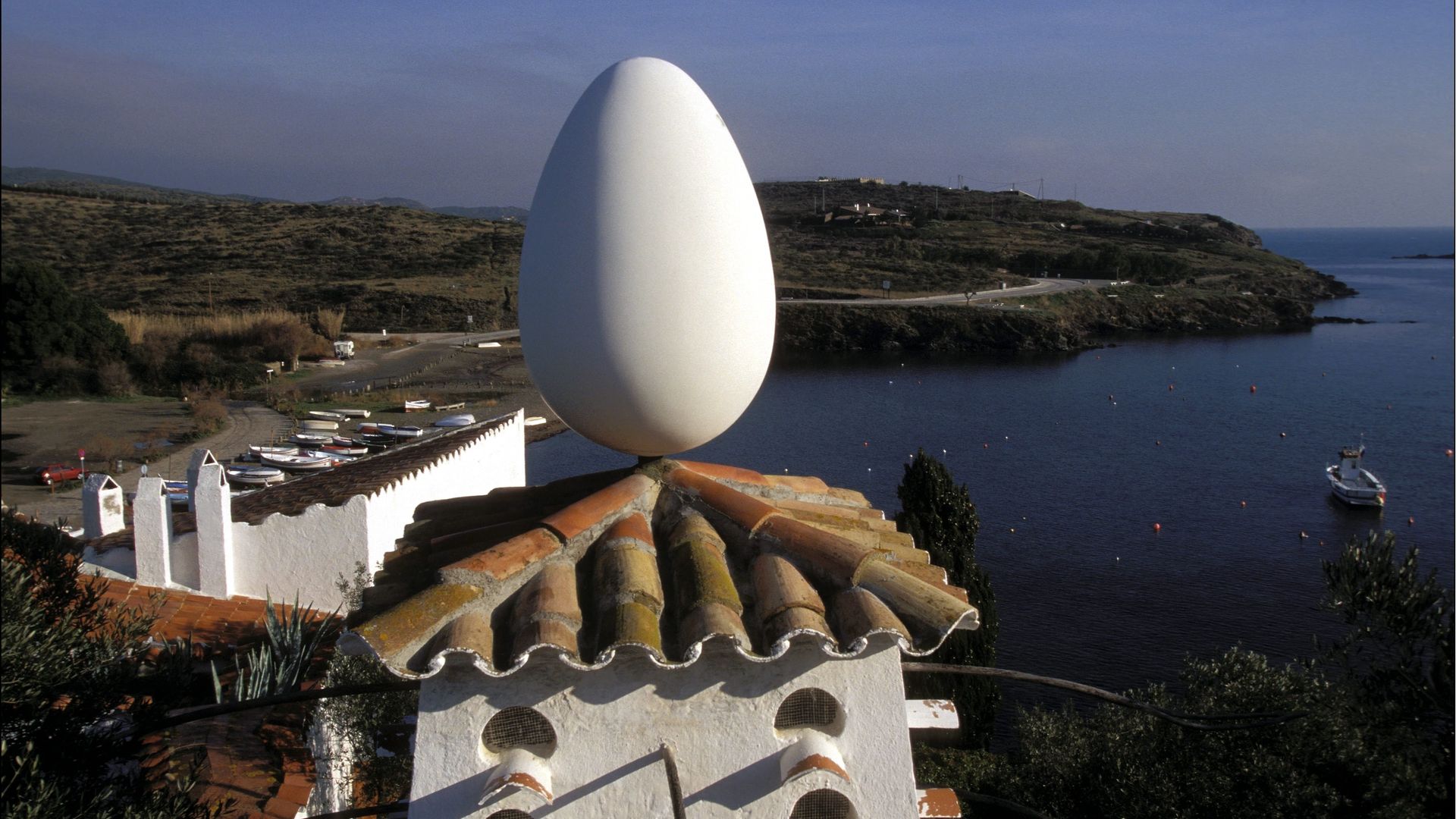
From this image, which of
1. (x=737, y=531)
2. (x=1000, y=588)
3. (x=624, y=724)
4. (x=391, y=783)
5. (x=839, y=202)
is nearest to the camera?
(x=624, y=724)

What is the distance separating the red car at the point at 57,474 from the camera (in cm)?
2345

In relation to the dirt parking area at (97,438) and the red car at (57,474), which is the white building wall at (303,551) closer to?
the dirt parking area at (97,438)

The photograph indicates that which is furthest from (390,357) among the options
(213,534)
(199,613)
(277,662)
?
(277,662)

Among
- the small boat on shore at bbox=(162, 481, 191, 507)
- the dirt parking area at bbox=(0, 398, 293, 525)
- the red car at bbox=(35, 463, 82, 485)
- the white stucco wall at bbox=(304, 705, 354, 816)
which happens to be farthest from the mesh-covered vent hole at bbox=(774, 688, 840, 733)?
the red car at bbox=(35, 463, 82, 485)

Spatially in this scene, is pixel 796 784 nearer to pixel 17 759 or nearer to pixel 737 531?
pixel 737 531

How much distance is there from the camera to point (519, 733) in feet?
10.1

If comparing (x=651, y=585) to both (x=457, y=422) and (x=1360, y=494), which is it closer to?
(x=457, y=422)

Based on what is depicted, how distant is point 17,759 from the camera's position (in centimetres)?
389

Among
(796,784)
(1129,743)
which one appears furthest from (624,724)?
(1129,743)

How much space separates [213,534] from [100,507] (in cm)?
285

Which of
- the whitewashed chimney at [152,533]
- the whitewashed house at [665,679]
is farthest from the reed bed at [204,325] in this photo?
the whitewashed house at [665,679]

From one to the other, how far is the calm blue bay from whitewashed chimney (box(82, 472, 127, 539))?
43.6 feet

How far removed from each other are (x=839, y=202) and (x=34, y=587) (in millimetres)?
109672

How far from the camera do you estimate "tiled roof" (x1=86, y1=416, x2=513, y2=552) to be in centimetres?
1130
